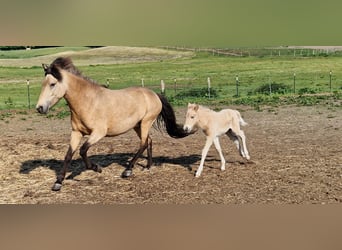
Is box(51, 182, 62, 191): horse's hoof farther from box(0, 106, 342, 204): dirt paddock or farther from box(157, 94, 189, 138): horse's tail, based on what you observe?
box(157, 94, 189, 138): horse's tail

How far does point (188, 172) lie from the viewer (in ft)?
22.3

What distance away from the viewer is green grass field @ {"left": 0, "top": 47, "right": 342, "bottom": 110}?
20531mm

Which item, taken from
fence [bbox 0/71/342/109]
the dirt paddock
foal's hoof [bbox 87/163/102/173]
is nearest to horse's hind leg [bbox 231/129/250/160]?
the dirt paddock

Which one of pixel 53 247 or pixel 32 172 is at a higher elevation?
pixel 53 247

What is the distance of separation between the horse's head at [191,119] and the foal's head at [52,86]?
1782mm

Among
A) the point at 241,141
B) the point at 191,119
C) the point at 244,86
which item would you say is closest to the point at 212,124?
the point at 191,119

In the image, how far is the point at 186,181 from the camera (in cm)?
617

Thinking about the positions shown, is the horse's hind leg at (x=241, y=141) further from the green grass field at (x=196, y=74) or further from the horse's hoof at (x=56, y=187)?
the green grass field at (x=196, y=74)

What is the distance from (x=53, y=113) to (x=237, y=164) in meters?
9.94

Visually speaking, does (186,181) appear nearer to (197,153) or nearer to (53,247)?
(197,153)

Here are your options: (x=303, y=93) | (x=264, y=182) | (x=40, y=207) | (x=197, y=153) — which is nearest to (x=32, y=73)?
(x=303, y=93)

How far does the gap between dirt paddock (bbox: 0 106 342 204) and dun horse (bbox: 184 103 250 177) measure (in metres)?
0.30

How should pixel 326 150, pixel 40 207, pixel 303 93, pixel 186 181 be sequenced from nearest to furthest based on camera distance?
pixel 40 207 → pixel 186 181 → pixel 326 150 → pixel 303 93

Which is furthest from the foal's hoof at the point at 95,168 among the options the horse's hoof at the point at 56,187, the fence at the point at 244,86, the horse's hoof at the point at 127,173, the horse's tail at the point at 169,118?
the fence at the point at 244,86
